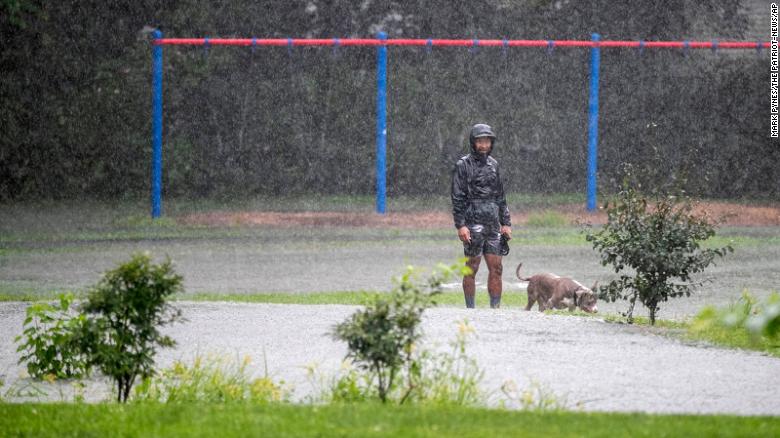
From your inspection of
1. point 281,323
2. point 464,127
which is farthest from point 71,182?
point 281,323

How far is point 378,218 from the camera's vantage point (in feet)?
68.3

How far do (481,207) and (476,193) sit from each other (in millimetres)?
144

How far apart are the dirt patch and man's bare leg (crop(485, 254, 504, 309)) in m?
8.18

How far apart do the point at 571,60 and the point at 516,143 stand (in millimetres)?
2080

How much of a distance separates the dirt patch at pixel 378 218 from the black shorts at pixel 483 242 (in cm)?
817

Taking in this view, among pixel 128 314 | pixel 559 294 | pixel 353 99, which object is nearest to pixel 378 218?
pixel 353 99

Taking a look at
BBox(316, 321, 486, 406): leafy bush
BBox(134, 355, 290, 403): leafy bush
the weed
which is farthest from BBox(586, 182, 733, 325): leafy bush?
BBox(134, 355, 290, 403): leafy bush

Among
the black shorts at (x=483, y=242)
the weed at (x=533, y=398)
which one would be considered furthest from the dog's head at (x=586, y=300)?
the weed at (x=533, y=398)

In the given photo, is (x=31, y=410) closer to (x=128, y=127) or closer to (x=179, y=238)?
(x=179, y=238)

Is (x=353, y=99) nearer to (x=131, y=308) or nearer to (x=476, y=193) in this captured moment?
(x=476, y=193)

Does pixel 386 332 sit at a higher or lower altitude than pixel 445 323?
higher

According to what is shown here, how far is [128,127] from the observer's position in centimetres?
2503

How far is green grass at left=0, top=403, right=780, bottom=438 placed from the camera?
607 cm

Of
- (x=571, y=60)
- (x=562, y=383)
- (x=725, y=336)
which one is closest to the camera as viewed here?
(x=562, y=383)
